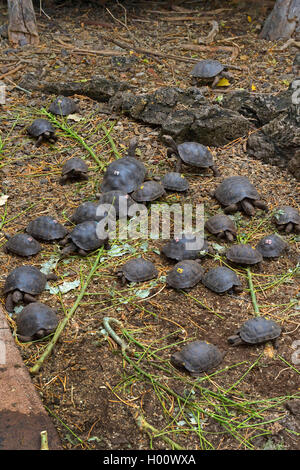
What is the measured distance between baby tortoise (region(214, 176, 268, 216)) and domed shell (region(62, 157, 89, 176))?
4.28 feet

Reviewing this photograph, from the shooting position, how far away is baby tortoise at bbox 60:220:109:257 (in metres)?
4.11

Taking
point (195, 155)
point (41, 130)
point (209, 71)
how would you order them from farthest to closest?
point (209, 71), point (41, 130), point (195, 155)

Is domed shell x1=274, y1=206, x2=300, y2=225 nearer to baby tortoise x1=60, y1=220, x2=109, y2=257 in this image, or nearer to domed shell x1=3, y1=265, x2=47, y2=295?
baby tortoise x1=60, y1=220, x2=109, y2=257

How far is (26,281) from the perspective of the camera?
3.66 meters

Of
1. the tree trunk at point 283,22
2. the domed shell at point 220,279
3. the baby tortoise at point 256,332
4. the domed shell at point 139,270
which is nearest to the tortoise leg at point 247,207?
the domed shell at point 220,279

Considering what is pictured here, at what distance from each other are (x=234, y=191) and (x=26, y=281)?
2.02 meters

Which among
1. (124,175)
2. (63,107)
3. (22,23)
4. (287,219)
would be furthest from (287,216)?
(22,23)

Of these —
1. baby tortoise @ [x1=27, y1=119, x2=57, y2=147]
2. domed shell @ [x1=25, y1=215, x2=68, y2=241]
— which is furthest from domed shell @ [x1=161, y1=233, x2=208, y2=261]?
baby tortoise @ [x1=27, y1=119, x2=57, y2=147]

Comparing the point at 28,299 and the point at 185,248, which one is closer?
the point at 28,299

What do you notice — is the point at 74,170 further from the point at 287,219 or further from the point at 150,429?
the point at 150,429

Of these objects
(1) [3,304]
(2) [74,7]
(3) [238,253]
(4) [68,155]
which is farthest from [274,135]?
(2) [74,7]

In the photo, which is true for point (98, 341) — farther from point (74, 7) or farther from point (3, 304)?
point (74, 7)

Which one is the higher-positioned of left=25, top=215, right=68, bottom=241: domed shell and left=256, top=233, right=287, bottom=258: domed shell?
left=256, top=233, right=287, bottom=258: domed shell

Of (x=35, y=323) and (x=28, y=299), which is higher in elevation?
(x=35, y=323)
